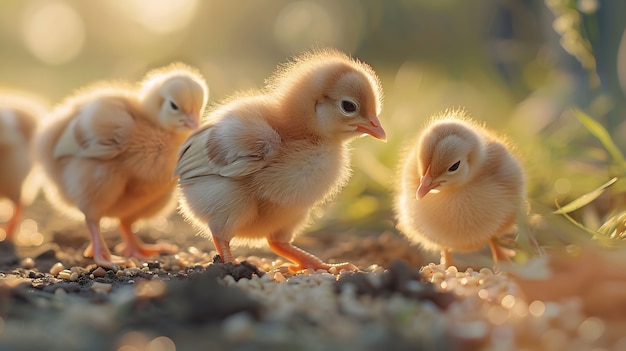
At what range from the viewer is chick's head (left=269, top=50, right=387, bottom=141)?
9.63 feet

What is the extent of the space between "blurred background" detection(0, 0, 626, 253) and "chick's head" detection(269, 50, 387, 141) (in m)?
0.61

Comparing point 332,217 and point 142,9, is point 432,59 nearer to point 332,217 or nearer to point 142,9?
point 142,9

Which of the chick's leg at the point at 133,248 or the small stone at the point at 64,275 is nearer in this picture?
the small stone at the point at 64,275

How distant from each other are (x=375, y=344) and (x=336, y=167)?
4.52 feet

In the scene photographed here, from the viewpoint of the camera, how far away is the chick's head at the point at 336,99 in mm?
2936

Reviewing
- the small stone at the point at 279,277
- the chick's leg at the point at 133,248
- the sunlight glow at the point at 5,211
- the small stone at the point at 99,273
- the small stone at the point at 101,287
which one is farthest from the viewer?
the sunlight glow at the point at 5,211

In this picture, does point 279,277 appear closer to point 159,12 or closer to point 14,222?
point 14,222

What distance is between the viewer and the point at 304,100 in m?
2.98

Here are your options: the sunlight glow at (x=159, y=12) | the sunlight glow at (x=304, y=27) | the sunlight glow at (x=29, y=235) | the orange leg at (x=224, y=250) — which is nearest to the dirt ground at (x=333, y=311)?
the orange leg at (x=224, y=250)

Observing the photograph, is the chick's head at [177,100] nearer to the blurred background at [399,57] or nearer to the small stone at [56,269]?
the blurred background at [399,57]

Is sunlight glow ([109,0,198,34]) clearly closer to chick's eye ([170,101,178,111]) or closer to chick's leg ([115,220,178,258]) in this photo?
chick's leg ([115,220,178,258])

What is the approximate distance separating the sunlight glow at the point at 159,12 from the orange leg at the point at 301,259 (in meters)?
8.79

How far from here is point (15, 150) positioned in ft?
13.8

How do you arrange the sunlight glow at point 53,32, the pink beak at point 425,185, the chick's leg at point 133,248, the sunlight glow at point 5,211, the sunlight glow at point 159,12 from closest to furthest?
the pink beak at point 425,185 < the chick's leg at point 133,248 < the sunlight glow at point 5,211 < the sunlight glow at point 159,12 < the sunlight glow at point 53,32
